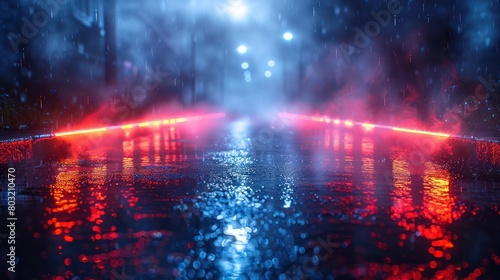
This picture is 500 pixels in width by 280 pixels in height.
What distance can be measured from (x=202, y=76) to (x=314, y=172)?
97.8m

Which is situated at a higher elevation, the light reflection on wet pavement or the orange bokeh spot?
the light reflection on wet pavement

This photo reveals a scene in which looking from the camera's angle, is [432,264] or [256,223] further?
[256,223]

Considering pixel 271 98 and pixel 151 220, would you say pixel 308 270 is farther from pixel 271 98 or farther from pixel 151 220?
pixel 271 98

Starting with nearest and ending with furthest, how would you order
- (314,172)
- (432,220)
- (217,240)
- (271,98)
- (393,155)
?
(217,240), (432,220), (314,172), (393,155), (271,98)

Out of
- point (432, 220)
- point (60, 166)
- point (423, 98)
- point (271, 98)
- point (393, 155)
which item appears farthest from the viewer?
point (271, 98)

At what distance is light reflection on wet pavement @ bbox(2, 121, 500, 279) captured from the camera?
5.66 m

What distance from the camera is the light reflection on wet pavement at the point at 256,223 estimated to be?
5656 mm

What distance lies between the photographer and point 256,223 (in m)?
7.60

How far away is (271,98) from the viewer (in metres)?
174

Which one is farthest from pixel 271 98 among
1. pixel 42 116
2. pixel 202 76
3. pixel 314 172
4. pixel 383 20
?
pixel 314 172

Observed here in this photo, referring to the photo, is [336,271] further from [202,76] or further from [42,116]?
[202,76]

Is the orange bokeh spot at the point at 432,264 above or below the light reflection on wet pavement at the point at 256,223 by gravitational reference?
below

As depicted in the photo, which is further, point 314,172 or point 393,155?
point 393,155

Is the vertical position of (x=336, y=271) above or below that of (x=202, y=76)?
below
